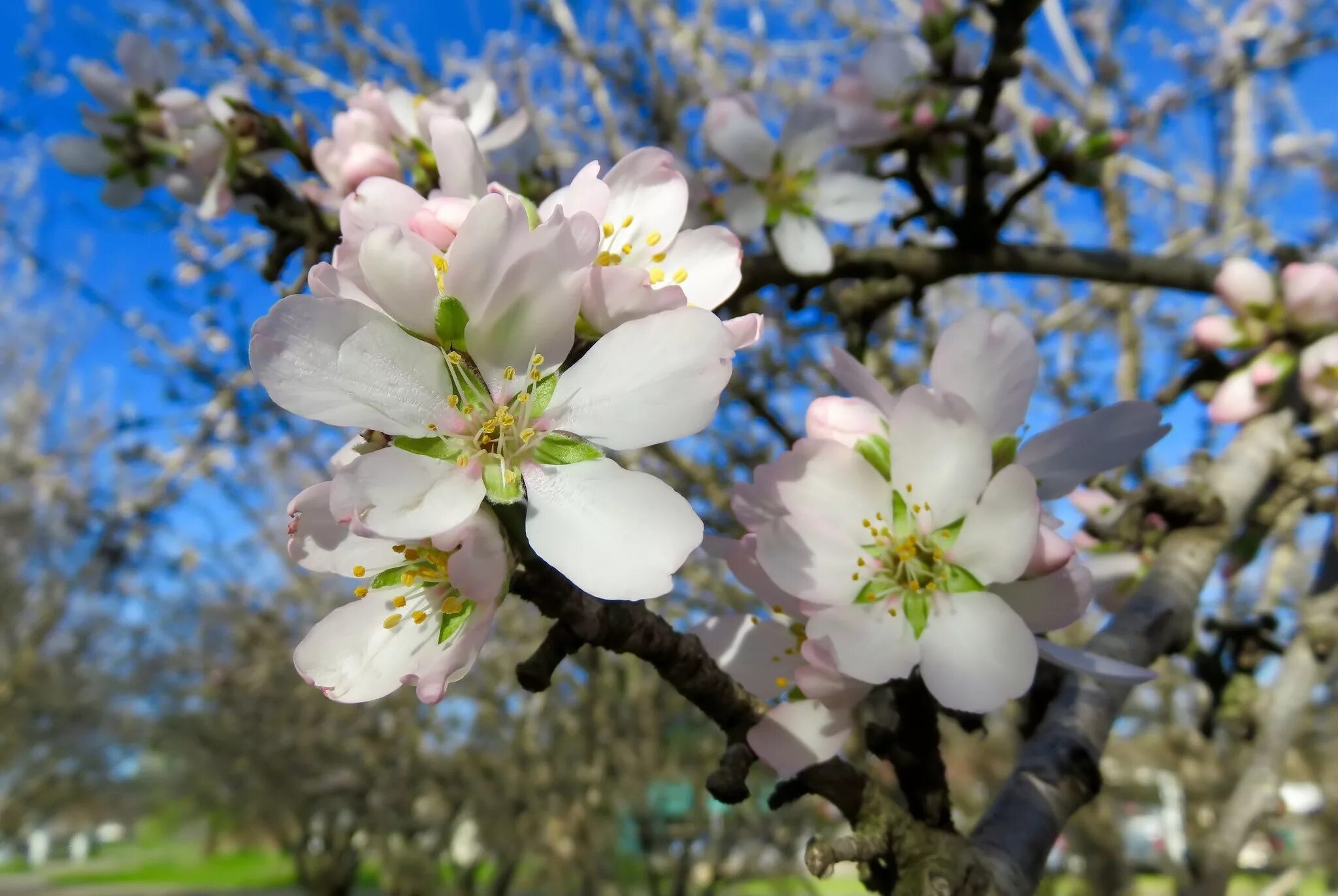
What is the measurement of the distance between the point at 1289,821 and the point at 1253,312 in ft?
18.9

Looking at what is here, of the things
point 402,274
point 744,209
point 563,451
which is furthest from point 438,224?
point 744,209

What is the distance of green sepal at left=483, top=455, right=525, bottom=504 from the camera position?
22.7 inches

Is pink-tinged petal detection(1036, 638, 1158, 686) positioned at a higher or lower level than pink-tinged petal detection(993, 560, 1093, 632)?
lower

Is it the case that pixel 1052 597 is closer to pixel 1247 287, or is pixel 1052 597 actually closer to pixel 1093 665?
pixel 1093 665

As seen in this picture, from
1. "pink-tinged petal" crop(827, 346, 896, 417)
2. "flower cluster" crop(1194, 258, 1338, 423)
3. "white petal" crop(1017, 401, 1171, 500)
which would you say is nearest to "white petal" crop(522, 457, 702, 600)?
"pink-tinged petal" crop(827, 346, 896, 417)

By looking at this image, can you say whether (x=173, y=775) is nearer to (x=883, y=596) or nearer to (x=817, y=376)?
(x=817, y=376)

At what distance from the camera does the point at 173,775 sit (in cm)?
1661

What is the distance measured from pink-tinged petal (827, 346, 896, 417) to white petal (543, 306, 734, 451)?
0.16 metres

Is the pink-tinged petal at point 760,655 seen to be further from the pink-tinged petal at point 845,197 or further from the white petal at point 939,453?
the pink-tinged petal at point 845,197

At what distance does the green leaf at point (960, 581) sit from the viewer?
687mm

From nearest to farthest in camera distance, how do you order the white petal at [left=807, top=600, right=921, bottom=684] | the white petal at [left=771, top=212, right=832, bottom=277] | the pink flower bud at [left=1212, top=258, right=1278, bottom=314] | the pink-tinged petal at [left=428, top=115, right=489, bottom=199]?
the white petal at [left=807, top=600, right=921, bottom=684] < the pink-tinged petal at [left=428, top=115, right=489, bottom=199] < the white petal at [left=771, top=212, right=832, bottom=277] < the pink flower bud at [left=1212, top=258, right=1278, bottom=314]

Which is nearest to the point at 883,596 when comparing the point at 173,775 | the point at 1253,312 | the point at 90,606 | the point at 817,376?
the point at 1253,312

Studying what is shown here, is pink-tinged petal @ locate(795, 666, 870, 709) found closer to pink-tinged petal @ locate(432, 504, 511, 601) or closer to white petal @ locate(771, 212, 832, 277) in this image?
pink-tinged petal @ locate(432, 504, 511, 601)

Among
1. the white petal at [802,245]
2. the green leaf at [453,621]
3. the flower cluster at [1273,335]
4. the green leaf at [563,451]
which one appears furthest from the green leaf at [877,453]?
the flower cluster at [1273,335]
